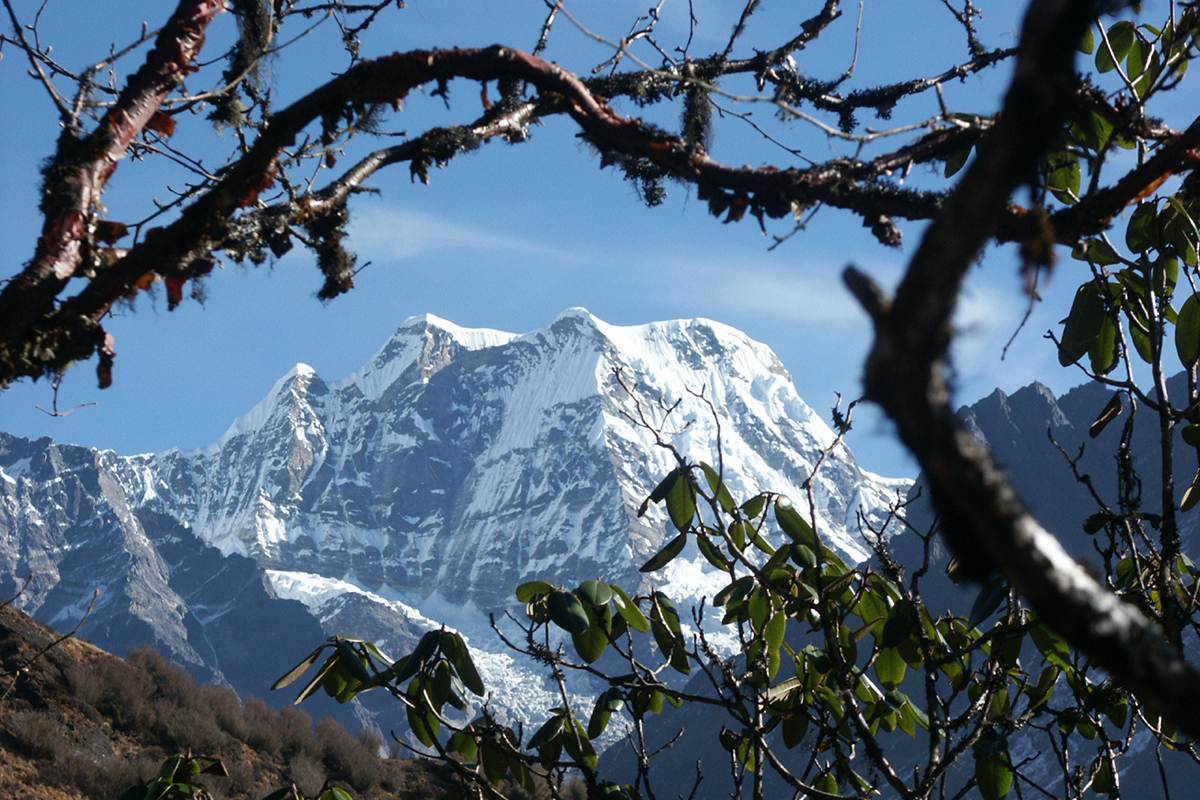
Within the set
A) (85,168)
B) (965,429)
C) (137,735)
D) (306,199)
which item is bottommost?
(137,735)

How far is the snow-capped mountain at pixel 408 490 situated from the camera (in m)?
124

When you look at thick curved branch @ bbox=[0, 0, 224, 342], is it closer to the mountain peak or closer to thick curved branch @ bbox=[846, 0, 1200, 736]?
thick curved branch @ bbox=[846, 0, 1200, 736]

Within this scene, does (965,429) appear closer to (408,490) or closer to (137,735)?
(137,735)

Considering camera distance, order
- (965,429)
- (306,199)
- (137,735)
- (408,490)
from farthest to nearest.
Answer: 1. (408,490)
2. (137,735)
3. (306,199)
4. (965,429)

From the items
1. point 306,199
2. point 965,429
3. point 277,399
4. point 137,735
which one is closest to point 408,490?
point 277,399

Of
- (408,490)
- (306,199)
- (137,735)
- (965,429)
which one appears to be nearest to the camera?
(965,429)

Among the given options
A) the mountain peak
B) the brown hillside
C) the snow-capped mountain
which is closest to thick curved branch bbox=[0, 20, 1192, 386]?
the brown hillside

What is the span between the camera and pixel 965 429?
1.56ft

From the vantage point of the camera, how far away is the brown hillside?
9.49m

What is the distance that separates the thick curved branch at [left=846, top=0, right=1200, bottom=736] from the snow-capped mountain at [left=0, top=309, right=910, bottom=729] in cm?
11546

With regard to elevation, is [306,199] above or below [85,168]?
above

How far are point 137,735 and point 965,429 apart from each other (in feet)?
45.9

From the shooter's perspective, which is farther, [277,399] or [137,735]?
A: [277,399]

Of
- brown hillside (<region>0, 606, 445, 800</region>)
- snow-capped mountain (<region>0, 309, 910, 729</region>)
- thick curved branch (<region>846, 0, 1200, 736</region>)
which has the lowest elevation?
brown hillside (<region>0, 606, 445, 800</region>)
